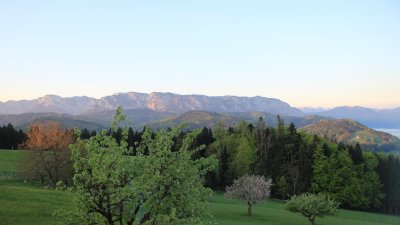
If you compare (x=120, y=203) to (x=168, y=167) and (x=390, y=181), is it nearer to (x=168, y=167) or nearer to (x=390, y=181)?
(x=168, y=167)

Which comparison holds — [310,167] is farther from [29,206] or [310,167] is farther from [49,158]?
[29,206]

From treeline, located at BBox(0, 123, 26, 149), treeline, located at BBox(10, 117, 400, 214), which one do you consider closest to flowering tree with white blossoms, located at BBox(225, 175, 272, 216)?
treeline, located at BBox(10, 117, 400, 214)

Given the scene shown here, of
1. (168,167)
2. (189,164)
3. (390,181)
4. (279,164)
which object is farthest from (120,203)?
(390,181)

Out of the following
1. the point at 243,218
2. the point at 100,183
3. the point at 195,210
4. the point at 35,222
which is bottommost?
the point at 243,218

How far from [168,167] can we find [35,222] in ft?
72.8

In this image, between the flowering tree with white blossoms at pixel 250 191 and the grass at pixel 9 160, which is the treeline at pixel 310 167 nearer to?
the flowering tree with white blossoms at pixel 250 191

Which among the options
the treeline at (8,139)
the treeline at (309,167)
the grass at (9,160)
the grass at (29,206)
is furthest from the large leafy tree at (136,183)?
the treeline at (8,139)

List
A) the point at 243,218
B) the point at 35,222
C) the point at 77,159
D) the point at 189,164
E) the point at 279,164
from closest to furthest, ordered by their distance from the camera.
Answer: the point at 77,159 → the point at 189,164 → the point at 35,222 → the point at 243,218 → the point at 279,164

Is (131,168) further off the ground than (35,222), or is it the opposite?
(131,168)

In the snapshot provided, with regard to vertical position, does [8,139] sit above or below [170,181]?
below

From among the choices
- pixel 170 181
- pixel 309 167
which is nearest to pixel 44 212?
pixel 170 181

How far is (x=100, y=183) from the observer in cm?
1555

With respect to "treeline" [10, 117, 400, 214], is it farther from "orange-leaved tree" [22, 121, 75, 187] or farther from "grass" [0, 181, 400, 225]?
"grass" [0, 181, 400, 225]

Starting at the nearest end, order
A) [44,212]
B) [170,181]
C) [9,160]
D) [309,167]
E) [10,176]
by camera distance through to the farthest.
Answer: [170,181]
[44,212]
[10,176]
[9,160]
[309,167]
